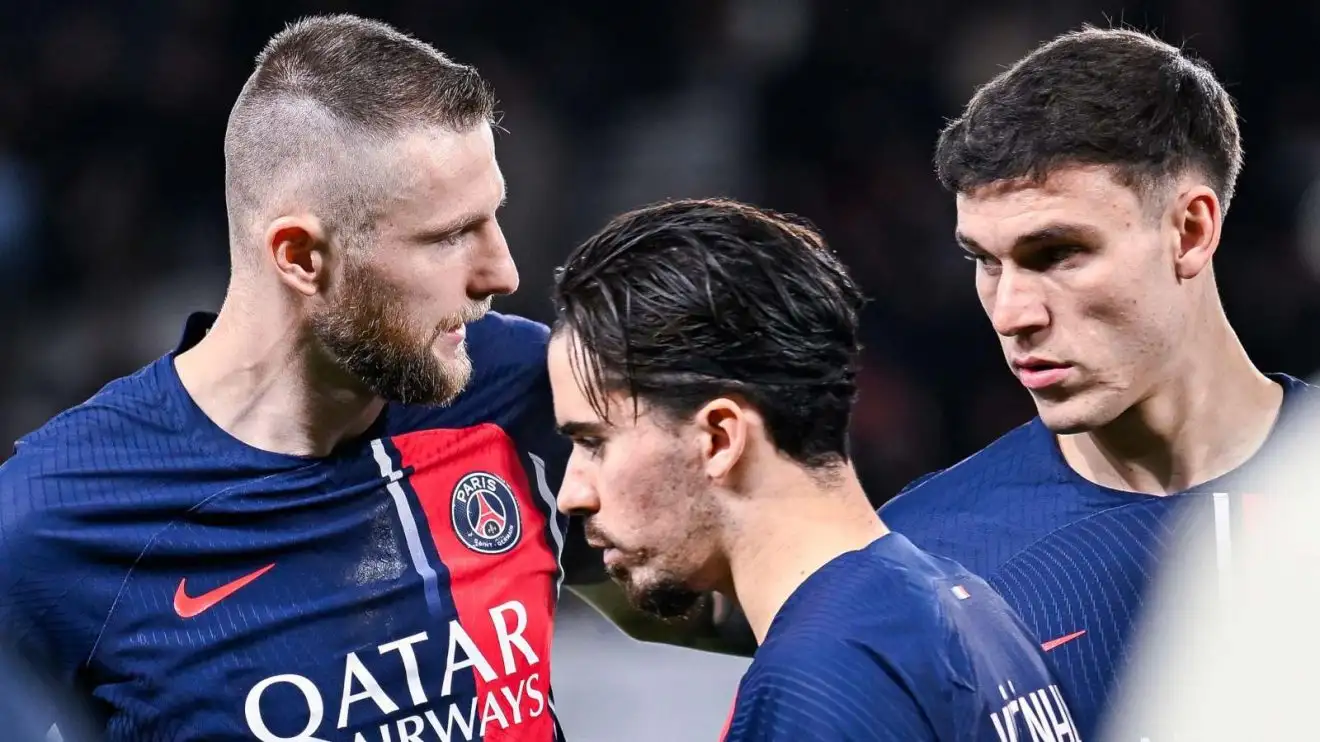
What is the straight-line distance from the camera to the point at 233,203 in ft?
8.96

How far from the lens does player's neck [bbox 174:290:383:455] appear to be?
8.54ft

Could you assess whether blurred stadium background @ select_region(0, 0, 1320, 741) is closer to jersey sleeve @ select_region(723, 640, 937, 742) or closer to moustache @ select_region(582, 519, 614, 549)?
moustache @ select_region(582, 519, 614, 549)

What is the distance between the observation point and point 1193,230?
251 cm

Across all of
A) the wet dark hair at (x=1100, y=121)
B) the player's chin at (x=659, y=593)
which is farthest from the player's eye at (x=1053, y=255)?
the player's chin at (x=659, y=593)

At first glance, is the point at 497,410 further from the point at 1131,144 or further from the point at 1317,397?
the point at 1317,397

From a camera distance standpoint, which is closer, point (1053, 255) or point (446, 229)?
point (1053, 255)

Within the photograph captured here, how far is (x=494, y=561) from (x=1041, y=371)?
1.02 m

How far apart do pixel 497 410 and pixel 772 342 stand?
1061 millimetres

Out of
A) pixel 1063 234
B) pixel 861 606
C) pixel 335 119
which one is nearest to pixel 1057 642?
pixel 1063 234

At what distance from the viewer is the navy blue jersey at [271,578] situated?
243cm

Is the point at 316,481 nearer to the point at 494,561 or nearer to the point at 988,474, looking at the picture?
the point at 494,561

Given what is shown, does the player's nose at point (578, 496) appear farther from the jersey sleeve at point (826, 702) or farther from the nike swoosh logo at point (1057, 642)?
the nike swoosh logo at point (1057, 642)

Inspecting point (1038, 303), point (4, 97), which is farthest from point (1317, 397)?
point (4, 97)

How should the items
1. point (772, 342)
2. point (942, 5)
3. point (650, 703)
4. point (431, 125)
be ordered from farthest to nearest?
point (942, 5), point (650, 703), point (431, 125), point (772, 342)
